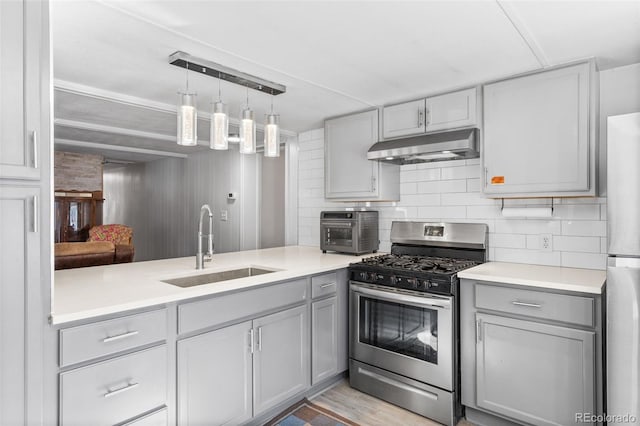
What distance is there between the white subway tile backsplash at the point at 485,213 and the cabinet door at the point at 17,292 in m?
2.52

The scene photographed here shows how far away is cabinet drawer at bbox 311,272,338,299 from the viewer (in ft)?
8.54

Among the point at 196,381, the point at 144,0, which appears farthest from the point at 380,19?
the point at 196,381

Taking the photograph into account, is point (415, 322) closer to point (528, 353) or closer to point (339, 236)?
point (528, 353)

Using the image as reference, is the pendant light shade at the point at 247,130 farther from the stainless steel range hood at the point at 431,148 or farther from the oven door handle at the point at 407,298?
the oven door handle at the point at 407,298

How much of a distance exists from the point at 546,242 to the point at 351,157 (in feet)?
5.36

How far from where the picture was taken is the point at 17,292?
135 cm

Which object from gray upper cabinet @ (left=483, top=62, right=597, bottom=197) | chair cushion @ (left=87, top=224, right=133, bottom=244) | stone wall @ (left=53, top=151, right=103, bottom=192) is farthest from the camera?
stone wall @ (left=53, top=151, right=103, bottom=192)

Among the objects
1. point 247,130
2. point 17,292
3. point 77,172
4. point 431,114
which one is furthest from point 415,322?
point 77,172

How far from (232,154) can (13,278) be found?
13.5 ft

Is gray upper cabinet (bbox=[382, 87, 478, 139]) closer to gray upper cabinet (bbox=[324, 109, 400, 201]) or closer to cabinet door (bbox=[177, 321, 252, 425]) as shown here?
gray upper cabinet (bbox=[324, 109, 400, 201])

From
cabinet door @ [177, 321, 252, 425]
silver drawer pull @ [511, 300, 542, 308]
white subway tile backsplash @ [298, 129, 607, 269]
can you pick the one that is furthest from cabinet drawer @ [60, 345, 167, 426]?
white subway tile backsplash @ [298, 129, 607, 269]

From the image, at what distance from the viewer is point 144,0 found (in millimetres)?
1572

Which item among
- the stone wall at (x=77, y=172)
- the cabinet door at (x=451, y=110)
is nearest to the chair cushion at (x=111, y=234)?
the stone wall at (x=77, y=172)

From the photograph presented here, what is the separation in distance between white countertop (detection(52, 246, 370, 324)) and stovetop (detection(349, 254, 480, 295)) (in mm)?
179
